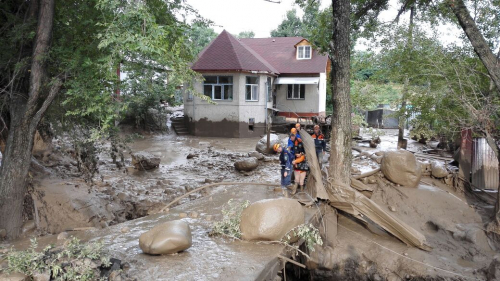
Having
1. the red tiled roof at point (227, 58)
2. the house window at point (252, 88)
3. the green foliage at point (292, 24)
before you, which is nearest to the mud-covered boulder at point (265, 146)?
the red tiled roof at point (227, 58)

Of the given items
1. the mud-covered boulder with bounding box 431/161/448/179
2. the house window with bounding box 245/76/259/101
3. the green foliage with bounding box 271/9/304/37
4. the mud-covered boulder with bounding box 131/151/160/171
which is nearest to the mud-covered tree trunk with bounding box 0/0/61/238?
the mud-covered boulder with bounding box 131/151/160/171

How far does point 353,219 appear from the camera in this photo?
9648mm

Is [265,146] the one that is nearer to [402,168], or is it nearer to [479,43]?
[402,168]

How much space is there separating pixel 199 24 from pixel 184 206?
13.9ft

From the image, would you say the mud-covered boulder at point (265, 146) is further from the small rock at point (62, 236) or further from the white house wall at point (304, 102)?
the white house wall at point (304, 102)

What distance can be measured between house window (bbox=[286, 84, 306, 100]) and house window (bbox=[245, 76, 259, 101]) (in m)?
4.37

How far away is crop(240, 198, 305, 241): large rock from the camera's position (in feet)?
21.8

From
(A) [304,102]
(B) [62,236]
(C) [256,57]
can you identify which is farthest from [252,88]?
(B) [62,236]

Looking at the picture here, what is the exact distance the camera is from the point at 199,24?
825cm

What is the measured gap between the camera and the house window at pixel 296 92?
28.6 meters

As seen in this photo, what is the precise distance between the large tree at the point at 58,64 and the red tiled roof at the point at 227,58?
52.7 feet

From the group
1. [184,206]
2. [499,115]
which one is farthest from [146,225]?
[499,115]

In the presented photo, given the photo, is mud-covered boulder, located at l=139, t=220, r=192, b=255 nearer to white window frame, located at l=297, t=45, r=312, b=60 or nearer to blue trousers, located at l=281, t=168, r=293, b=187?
blue trousers, located at l=281, t=168, r=293, b=187

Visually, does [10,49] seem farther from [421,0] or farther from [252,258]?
[421,0]
